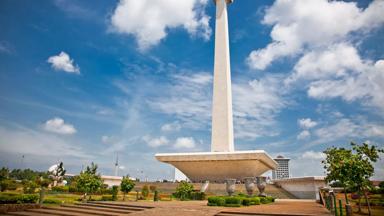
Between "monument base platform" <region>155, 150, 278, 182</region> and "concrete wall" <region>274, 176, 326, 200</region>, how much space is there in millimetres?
3335

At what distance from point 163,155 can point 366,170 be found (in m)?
21.5

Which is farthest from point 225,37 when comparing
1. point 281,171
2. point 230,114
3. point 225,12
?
point 281,171

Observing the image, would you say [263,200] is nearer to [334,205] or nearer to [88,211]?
[334,205]

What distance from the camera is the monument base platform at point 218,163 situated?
28375 millimetres

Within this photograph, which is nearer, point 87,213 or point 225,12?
point 87,213

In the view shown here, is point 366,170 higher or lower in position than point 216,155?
lower

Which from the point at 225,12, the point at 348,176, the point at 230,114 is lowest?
the point at 348,176

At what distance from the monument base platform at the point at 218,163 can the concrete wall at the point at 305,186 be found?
10.9 feet

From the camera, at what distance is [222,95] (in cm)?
3294

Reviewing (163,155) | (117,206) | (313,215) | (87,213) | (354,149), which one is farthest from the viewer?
(163,155)

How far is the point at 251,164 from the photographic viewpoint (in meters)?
29.3

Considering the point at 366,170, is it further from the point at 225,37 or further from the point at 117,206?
the point at 225,37

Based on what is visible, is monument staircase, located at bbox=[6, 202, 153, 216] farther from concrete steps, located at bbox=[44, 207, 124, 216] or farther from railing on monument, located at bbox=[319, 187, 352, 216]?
railing on monument, located at bbox=[319, 187, 352, 216]

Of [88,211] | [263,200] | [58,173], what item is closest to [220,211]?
[88,211]
